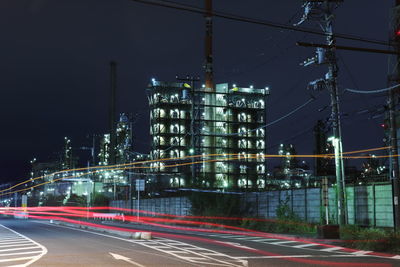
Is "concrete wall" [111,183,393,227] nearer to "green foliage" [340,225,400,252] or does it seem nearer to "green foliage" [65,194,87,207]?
"green foliage" [340,225,400,252]

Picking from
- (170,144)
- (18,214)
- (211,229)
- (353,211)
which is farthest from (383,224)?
(170,144)

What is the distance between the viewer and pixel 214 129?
12219 cm

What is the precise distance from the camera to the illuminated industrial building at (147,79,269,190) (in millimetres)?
116375

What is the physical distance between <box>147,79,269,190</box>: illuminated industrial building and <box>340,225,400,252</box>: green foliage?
290 ft

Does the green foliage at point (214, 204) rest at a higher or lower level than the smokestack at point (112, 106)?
lower

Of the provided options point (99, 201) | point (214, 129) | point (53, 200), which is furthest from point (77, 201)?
point (214, 129)

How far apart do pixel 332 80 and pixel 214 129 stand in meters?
94.8

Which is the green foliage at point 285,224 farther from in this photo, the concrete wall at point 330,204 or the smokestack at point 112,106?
the smokestack at point 112,106

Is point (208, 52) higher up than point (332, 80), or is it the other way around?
point (208, 52)

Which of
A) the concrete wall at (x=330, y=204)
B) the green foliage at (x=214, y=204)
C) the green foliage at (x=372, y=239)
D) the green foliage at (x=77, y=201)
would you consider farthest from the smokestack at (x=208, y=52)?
the green foliage at (x=372, y=239)

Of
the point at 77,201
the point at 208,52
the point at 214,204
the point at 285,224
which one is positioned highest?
the point at 208,52

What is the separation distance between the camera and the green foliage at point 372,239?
19.4 meters

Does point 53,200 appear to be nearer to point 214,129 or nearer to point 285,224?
point 214,129

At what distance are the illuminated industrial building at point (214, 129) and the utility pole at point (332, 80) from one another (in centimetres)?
8361
